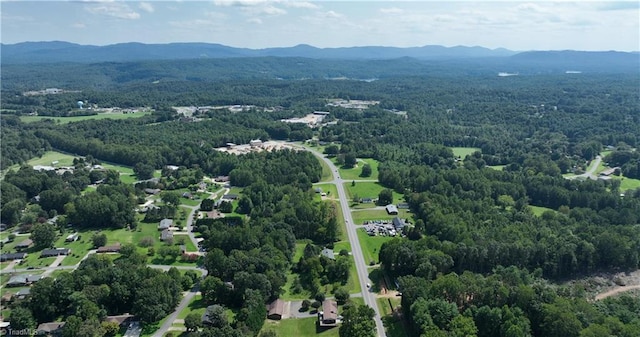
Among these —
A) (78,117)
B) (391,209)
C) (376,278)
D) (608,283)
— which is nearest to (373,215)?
(391,209)

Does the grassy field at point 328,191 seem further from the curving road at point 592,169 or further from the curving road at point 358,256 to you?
the curving road at point 592,169

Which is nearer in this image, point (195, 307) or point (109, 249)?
point (195, 307)

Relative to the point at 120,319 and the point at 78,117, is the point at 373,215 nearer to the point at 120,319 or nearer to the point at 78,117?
the point at 120,319

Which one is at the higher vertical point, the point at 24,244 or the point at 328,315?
the point at 24,244

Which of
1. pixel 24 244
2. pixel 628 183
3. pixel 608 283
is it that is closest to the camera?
pixel 608 283

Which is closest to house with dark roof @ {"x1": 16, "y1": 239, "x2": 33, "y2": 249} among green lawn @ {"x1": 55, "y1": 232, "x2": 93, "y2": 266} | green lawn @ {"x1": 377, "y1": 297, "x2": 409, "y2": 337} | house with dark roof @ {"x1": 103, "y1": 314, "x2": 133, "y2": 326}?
green lawn @ {"x1": 55, "y1": 232, "x2": 93, "y2": 266}

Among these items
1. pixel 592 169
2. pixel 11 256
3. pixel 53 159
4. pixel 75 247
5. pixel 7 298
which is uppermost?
pixel 53 159

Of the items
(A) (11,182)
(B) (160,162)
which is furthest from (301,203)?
(A) (11,182)

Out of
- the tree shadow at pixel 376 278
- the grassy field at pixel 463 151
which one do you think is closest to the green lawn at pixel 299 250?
the tree shadow at pixel 376 278
